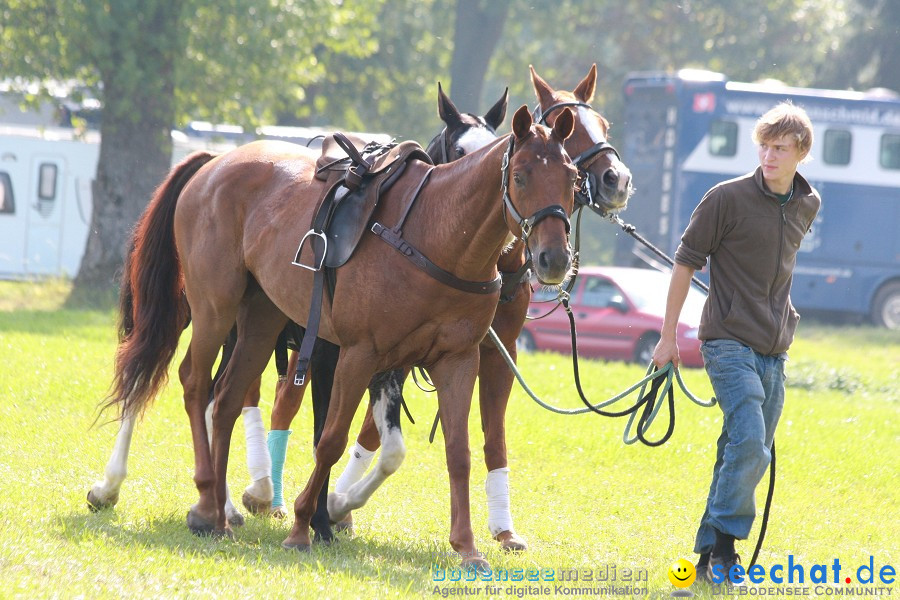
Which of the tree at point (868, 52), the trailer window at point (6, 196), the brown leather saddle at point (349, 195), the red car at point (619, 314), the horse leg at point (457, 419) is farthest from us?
the tree at point (868, 52)

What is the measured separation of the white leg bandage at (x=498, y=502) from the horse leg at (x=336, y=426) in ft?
3.12

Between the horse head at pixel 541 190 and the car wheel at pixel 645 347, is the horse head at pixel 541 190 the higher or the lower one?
the higher one

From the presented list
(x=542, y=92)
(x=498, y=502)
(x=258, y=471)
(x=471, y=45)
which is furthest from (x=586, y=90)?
(x=471, y=45)

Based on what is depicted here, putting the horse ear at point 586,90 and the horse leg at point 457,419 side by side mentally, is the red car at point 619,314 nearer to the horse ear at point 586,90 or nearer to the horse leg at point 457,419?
the horse ear at point 586,90

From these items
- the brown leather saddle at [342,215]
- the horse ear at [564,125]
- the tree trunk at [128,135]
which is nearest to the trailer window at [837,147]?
the tree trunk at [128,135]

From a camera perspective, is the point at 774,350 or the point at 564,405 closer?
the point at 774,350

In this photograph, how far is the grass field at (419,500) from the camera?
504cm

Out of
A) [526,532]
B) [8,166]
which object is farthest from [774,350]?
[8,166]

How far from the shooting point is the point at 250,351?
6.74m

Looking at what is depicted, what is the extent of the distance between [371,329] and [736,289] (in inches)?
63.0

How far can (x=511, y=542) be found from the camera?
6238mm

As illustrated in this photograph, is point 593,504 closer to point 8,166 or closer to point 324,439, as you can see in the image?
point 324,439

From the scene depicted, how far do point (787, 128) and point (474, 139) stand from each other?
1.86 m

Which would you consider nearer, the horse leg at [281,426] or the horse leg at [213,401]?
the horse leg at [213,401]
